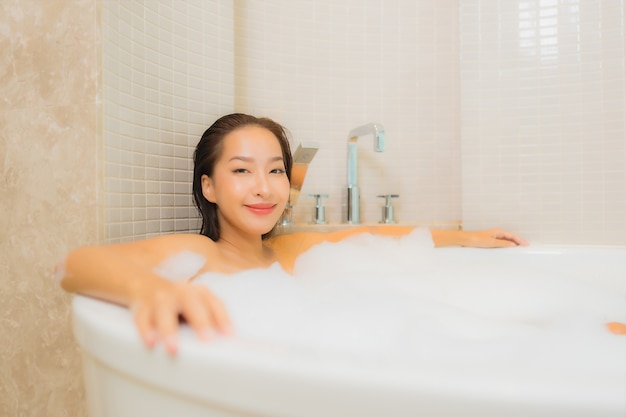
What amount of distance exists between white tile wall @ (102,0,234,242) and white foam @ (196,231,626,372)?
381 millimetres

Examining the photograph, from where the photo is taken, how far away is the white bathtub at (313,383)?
0.32 meters

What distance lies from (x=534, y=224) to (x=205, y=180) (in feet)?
3.54

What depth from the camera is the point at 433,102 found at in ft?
5.70

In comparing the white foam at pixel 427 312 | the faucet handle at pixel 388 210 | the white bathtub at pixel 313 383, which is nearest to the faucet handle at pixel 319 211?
the faucet handle at pixel 388 210

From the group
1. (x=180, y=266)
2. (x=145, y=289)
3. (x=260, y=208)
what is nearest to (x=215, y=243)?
(x=260, y=208)

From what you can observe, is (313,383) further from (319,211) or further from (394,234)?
(319,211)

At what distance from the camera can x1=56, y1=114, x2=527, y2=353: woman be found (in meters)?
0.47

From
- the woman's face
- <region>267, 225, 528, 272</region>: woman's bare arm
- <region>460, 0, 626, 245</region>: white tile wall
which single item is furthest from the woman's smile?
<region>460, 0, 626, 245</region>: white tile wall

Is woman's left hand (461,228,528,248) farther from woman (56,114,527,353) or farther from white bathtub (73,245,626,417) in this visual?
white bathtub (73,245,626,417)

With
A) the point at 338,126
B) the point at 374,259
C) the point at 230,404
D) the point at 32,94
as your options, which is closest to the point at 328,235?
the point at 374,259

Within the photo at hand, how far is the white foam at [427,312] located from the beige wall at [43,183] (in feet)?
1.45

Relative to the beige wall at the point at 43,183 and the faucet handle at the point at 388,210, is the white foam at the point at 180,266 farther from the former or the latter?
the faucet handle at the point at 388,210

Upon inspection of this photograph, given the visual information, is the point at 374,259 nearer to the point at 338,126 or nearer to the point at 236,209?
the point at 236,209

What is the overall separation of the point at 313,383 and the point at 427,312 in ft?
1.10
